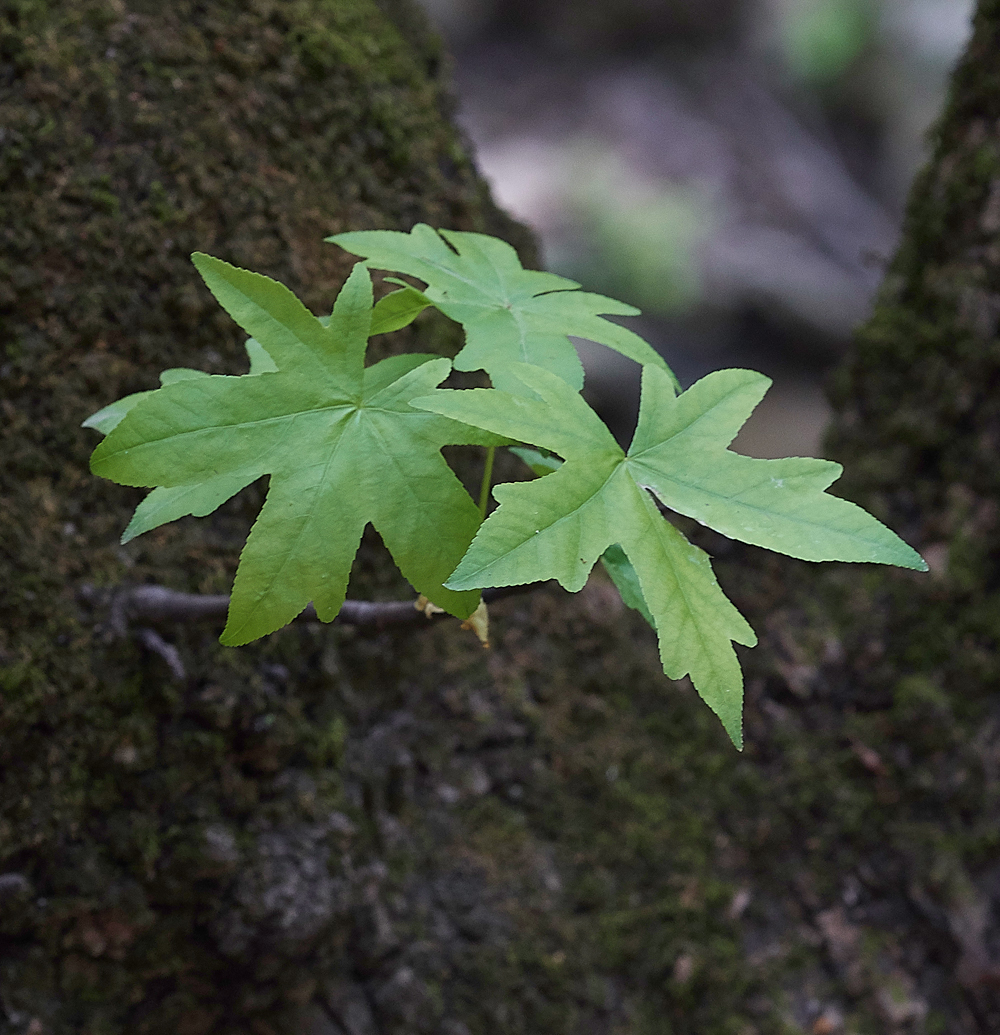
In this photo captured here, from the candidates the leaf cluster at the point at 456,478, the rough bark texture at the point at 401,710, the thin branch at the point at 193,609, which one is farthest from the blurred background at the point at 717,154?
the leaf cluster at the point at 456,478

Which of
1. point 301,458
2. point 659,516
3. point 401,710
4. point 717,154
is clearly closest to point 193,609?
point 301,458

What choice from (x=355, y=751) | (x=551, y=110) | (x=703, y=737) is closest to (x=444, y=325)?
(x=355, y=751)

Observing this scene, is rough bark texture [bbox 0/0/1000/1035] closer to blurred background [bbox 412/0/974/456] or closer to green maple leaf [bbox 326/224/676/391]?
green maple leaf [bbox 326/224/676/391]

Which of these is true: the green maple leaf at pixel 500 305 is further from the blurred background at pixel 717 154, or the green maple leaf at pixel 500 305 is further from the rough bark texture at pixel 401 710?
the blurred background at pixel 717 154

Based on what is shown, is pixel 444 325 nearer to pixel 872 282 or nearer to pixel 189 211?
pixel 189 211

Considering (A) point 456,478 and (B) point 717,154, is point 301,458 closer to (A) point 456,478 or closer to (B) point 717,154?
(A) point 456,478
